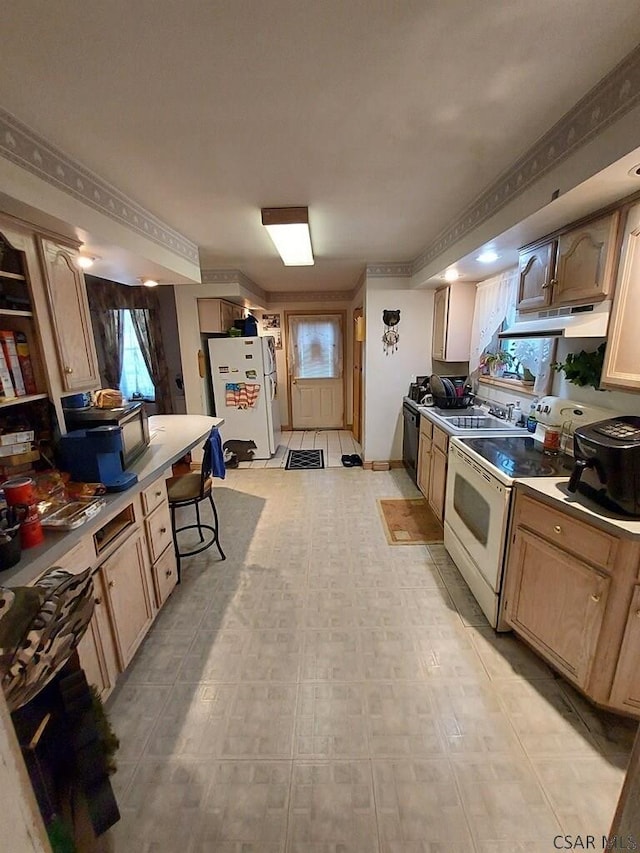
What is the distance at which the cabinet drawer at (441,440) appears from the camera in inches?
108

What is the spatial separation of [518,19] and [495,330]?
7.96ft

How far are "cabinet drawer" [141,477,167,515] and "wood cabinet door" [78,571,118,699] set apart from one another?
0.44 meters

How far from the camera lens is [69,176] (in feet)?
5.45

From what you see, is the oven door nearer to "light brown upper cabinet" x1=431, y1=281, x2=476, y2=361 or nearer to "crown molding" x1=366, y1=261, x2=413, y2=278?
"light brown upper cabinet" x1=431, y1=281, x2=476, y2=361

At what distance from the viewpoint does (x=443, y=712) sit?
1555 millimetres

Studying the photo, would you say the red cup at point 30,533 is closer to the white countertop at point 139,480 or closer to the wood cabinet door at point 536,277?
the white countertop at point 139,480

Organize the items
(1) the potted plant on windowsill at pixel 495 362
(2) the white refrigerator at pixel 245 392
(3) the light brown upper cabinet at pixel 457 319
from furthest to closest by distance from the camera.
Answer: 1. (2) the white refrigerator at pixel 245 392
2. (3) the light brown upper cabinet at pixel 457 319
3. (1) the potted plant on windowsill at pixel 495 362

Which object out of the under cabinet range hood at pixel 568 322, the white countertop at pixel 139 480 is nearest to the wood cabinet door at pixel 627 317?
the under cabinet range hood at pixel 568 322

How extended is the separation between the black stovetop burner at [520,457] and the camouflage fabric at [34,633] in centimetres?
182

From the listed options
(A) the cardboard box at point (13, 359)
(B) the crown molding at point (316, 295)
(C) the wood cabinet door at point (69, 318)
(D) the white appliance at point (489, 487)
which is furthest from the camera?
(B) the crown molding at point (316, 295)

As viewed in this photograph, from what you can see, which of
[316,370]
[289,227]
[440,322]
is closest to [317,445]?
[316,370]

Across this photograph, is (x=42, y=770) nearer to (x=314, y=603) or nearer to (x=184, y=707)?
(x=184, y=707)

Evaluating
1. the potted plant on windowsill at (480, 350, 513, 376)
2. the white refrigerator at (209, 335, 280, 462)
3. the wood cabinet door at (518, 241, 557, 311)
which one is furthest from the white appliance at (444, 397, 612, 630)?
the white refrigerator at (209, 335, 280, 462)

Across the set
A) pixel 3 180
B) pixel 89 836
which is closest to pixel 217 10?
pixel 3 180
